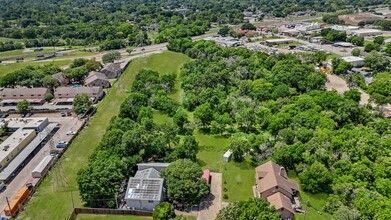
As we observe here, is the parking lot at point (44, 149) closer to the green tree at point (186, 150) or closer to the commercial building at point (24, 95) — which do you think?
the commercial building at point (24, 95)

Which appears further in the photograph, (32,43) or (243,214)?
(32,43)

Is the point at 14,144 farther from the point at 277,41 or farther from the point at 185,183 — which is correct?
the point at 277,41

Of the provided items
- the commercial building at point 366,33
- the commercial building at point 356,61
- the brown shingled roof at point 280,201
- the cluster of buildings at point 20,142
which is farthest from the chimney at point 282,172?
the commercial building at point 366,33

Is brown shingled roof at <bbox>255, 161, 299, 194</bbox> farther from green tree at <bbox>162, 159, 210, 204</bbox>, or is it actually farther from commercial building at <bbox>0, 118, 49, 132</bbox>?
commercial building at <bbox>0, 118, 49, 132</bbox>

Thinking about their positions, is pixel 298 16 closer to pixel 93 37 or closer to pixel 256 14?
pixel 256 14

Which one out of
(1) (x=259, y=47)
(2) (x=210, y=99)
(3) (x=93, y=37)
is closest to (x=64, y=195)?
(2) (x=210, y=99)

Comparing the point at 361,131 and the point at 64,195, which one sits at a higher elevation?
the point at 361,131
